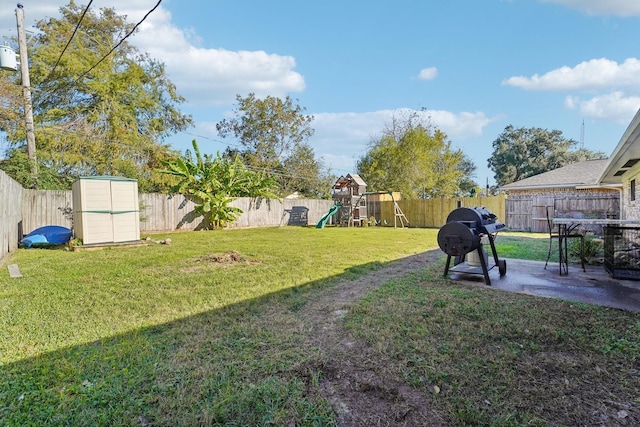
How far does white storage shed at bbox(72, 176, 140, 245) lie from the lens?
8.26m

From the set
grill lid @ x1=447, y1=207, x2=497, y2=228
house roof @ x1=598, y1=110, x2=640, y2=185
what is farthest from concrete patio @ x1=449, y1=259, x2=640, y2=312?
house roof @ x1=598, y1=110, x2=640, y2=185

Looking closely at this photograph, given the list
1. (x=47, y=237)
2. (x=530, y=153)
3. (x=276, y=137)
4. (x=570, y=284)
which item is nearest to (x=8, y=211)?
(x=47, y=237)

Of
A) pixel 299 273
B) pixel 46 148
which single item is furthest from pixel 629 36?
pixel 46 148

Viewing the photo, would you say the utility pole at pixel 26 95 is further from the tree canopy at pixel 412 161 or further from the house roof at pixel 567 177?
the house roof at pixel 567 177

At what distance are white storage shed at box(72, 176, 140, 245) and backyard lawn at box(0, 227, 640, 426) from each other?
392 centimetres

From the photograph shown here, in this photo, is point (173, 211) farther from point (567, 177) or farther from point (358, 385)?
point (567, 177)

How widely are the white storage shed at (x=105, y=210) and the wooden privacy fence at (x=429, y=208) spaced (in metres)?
13.6

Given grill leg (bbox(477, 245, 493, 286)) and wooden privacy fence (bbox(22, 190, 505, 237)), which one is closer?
grill leg (bbox(477, 245, 493, 286))

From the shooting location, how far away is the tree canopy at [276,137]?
84.2ft

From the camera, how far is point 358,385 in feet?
7.00

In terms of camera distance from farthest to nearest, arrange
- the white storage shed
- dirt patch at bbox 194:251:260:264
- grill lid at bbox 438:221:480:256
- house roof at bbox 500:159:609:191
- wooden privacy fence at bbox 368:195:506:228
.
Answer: wooden privacy fence at bbox 368:195:506:228 → house roof at bbox 500:159:609:191 → the white storage shed → dirt patch at bbox 194:251:260:264 → grill lid at bbox 438:221:480:256

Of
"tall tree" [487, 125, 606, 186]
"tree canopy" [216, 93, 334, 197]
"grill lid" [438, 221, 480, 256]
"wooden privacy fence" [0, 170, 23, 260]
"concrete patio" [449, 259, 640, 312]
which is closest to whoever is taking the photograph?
"concrete patio" [449, 259, 640, 312]

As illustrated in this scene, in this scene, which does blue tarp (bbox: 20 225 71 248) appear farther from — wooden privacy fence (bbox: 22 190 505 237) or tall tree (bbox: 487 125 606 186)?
tall tree (bbox: 487 125 606 186)

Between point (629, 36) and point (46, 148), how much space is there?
19.2 meters
